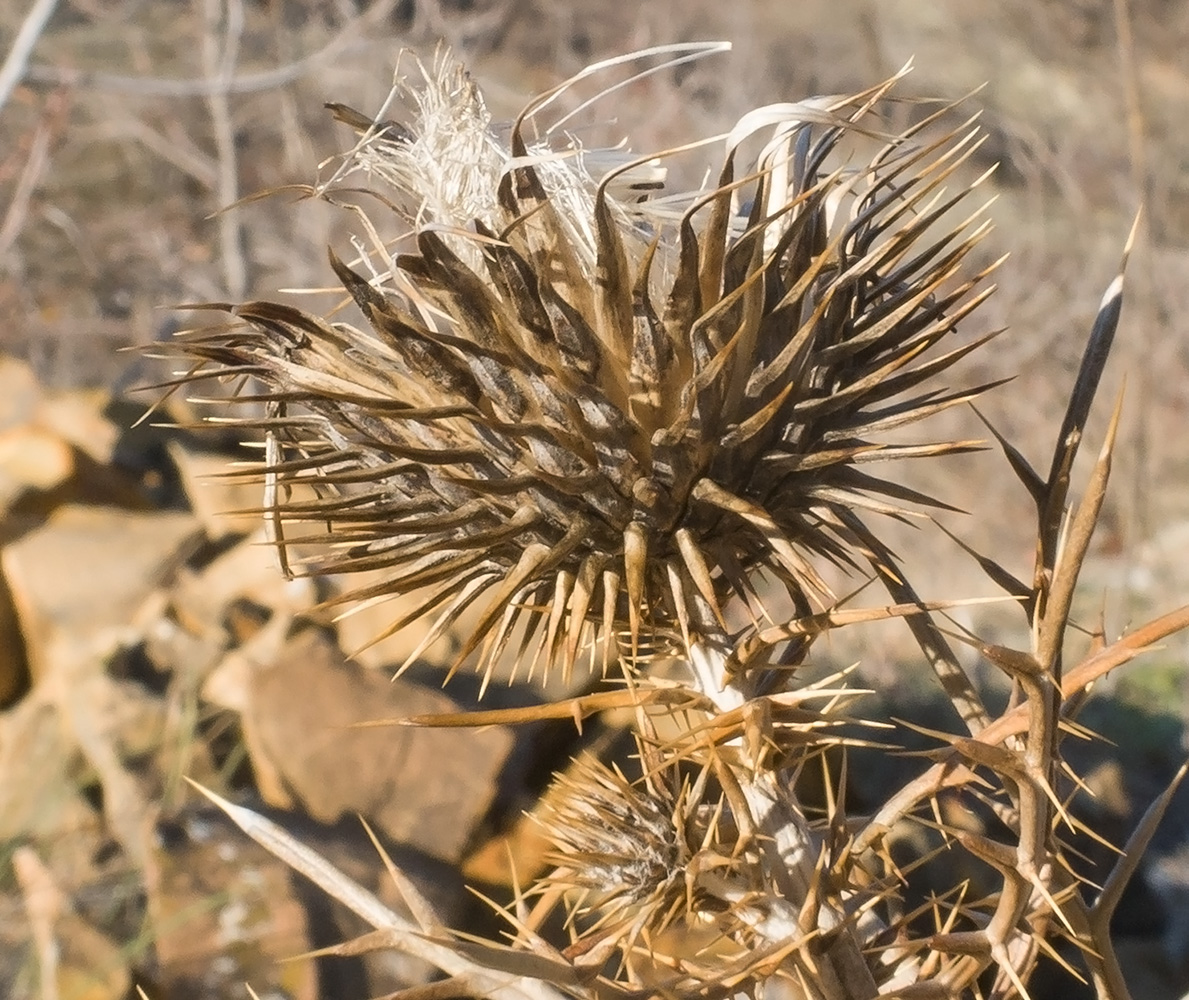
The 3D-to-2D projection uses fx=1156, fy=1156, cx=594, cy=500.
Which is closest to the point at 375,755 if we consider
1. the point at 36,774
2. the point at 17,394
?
the point at 36,774

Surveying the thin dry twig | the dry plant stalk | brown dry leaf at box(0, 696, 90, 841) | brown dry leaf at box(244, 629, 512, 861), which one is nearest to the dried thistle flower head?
the dry plant stalk

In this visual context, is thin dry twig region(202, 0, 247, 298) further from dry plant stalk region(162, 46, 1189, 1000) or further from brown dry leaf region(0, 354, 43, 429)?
dry plant stalk region(162, 46, 1189, 1000)

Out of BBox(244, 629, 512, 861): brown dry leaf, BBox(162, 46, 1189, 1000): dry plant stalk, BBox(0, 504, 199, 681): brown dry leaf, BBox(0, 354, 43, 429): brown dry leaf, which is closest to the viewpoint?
BBox(162, 46, 1189, 1000): dry plant stalk

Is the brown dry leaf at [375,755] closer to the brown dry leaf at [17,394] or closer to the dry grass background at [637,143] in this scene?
the dry grass background at [637,143]

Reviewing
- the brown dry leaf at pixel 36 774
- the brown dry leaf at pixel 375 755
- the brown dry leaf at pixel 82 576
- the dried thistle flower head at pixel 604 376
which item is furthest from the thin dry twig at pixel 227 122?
the dried thistle flower head at pixel 604 376

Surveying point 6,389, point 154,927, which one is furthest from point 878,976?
point 6,389

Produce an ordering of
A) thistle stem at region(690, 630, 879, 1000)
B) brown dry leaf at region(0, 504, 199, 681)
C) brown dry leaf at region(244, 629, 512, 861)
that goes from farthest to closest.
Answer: brown dry leaf at region(0, 504, 199, 681), brown dry leaf at region(244, 629, 512, 861), thistle stem at region(690, 630, 879, 1000)
